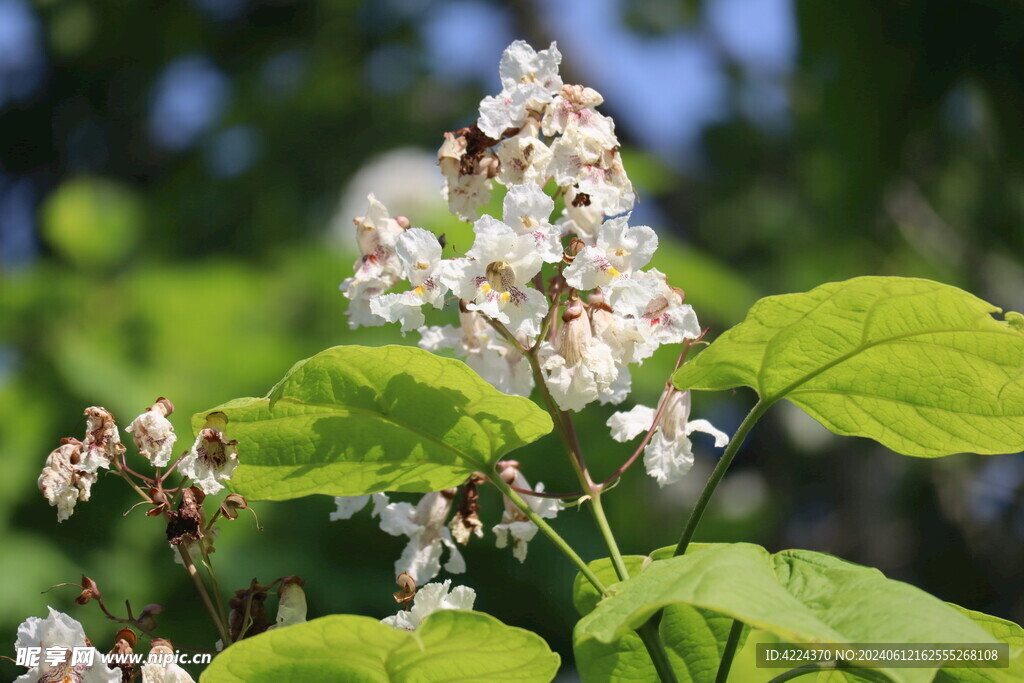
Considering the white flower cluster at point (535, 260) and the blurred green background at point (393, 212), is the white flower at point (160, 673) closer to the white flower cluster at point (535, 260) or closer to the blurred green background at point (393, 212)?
the white flower cluster at point (535, 260)

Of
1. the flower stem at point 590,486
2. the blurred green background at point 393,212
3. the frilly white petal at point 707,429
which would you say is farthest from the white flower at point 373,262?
the blurred green background at point 393,212

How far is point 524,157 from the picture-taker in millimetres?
607

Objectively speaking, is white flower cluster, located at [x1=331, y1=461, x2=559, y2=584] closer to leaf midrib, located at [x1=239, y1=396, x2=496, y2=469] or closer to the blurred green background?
leaf midrib, located at [x1=239, y1=396, x2=496, y2=469]

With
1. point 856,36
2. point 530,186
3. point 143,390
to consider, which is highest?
point 856,36

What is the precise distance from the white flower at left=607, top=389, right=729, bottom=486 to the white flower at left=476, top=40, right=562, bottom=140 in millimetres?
199

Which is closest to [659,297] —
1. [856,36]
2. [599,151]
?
[599,151]

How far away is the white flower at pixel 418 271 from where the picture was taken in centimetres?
58

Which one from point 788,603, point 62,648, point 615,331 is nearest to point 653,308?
point 615,331

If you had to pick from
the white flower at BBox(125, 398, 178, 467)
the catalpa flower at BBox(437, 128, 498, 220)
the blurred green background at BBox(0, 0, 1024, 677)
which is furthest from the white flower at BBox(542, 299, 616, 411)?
the blurred green background at BBox(0, 0, 1024, 677)

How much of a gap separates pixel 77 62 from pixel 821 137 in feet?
7.81

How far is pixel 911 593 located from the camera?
1.37 feet

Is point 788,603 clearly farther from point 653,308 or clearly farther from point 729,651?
point 653,308

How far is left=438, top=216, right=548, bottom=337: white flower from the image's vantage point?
0.55m

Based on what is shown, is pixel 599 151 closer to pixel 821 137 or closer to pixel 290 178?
pixel 290 178
